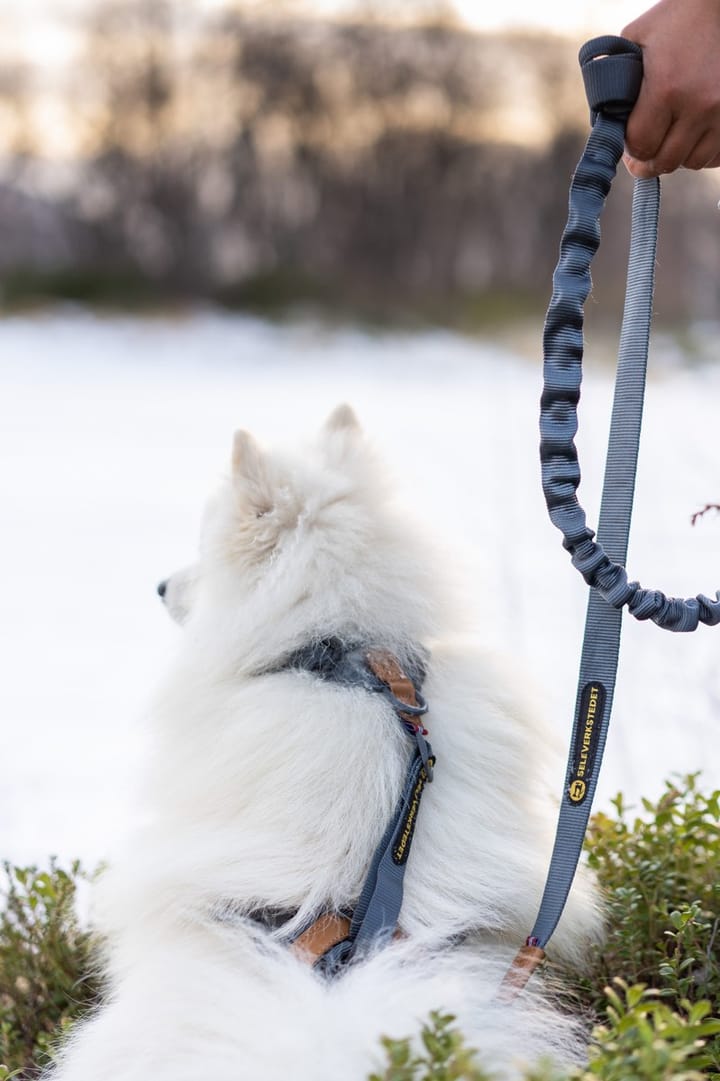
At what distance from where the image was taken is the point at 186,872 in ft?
6.17

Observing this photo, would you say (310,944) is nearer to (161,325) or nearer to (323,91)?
(161,325)

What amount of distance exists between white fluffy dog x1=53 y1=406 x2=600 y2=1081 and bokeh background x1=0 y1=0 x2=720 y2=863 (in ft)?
17.4

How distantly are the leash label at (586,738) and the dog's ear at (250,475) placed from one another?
795 millimetres

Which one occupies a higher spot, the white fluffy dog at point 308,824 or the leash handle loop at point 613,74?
the leash handle loop at point 613,74

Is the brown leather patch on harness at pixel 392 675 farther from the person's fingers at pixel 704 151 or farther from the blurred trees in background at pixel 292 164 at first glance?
the blurred trees in background at pixel 292 164

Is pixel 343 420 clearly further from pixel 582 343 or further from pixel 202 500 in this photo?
pixel 202 500

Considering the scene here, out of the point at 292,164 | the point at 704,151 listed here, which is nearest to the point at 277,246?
the point at 292,164

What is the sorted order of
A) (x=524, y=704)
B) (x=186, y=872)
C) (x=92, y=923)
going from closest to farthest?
(x=186, y=872) < (x=524, y=704) < (x=92, y=923)

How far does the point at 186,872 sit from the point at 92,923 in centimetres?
82

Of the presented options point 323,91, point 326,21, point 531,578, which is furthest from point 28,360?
point 531,578

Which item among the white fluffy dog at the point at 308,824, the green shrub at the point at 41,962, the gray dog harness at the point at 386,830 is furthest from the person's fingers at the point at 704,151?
the green shrub at the point at 41,962

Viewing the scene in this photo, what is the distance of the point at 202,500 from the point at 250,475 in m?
6.35

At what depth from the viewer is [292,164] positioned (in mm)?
15508

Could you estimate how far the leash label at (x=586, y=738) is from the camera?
6.07 ft
